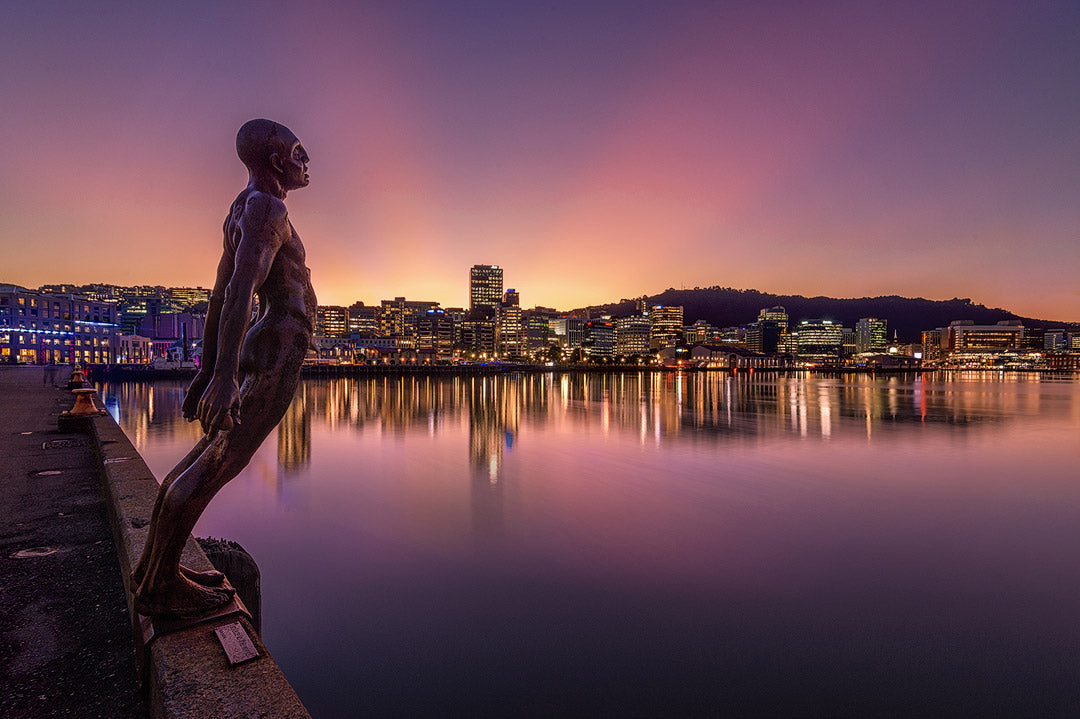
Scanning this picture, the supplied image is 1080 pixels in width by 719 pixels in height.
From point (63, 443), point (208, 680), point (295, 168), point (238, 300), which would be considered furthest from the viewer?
point (63, 443)

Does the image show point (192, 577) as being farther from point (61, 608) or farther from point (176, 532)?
point (61, 608)

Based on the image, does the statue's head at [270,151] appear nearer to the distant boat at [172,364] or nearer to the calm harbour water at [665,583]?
the calm harbour water at [665,583]

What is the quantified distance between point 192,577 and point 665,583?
648 cm

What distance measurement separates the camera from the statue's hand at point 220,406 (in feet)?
9.37

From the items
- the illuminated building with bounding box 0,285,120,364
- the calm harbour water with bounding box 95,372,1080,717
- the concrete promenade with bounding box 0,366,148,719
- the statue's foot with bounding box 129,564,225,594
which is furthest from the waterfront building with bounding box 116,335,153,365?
the statue's foot with bounding box 129,564,225,594

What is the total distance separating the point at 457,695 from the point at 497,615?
153 centimetres

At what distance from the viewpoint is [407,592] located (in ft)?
25.2

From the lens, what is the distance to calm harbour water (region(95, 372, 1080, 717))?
561 cm

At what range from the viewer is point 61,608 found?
3709mm

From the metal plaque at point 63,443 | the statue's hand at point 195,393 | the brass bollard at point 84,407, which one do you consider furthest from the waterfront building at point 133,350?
the statue's hand at point 195,393

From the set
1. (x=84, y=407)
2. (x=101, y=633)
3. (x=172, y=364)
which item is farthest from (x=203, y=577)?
(x=172, y=364)

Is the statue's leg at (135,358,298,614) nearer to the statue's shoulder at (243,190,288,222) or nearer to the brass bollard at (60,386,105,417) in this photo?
the statue's shoulder at (243,190,288,222)

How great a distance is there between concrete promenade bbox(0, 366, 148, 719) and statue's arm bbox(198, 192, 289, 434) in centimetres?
151

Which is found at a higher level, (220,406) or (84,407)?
(220,406)
